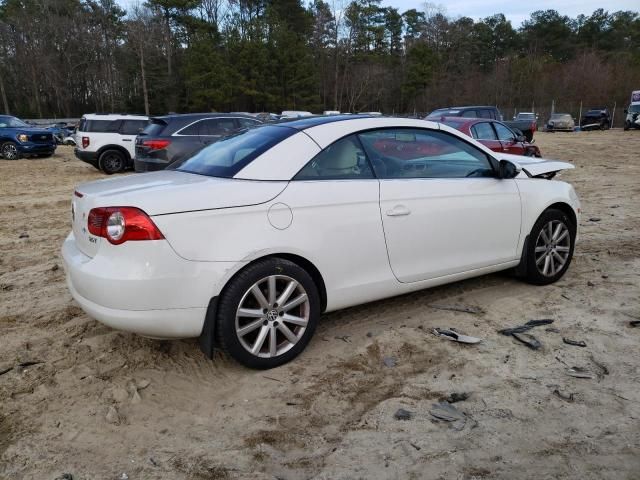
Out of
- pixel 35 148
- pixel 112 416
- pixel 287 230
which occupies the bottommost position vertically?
pixel 112 416

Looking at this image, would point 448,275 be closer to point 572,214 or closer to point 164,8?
point 572,214

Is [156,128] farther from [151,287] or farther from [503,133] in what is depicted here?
[151,287]

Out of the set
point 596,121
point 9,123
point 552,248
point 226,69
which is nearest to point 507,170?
Answer: point 552,248

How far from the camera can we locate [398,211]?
12.4 ft

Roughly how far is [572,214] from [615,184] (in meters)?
7.50

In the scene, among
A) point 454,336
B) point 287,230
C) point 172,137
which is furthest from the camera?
point 172,137

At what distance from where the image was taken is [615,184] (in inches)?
448

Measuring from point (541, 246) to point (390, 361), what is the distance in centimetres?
213

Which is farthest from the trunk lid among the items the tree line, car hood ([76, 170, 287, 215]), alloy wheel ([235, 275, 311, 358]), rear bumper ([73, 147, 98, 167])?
the tree line

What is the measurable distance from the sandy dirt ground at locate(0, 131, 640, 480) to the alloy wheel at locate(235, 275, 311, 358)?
19 centimetres

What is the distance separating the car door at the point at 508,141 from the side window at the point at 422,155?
→ 6.78 m

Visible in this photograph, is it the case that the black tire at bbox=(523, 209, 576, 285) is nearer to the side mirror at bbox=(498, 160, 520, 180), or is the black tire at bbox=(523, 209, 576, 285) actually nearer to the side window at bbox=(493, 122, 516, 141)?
the side mirror at bbox=(498, 160, 520, 180)

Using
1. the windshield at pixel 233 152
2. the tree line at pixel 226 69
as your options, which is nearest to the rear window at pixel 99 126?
the windshield at pixel 233 152

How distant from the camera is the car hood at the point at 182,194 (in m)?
3.04
